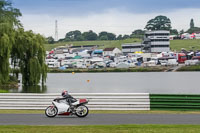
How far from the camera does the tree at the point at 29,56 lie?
56469mm

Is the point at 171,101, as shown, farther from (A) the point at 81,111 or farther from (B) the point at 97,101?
(A) the point at 81,111

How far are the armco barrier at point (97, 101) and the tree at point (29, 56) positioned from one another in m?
32.7

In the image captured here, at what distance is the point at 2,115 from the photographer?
20.7 metres

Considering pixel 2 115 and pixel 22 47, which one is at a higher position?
pixel 22 47

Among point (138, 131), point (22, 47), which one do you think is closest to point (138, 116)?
point (138, 131)

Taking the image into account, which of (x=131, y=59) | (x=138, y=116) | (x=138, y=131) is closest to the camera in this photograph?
(x=138, y=131)

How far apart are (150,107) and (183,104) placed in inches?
63.2

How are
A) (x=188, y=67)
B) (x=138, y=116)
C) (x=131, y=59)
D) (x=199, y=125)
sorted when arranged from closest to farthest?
(x=199, y=125)
(x=138, y=116)
(x=188, y=67)
(x=131, y=59)

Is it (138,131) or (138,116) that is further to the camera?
(138,116)

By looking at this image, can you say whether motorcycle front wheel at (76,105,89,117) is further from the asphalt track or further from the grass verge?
the grass verge

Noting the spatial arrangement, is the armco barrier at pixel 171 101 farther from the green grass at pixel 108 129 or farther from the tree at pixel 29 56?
the tree at pixel 29 56

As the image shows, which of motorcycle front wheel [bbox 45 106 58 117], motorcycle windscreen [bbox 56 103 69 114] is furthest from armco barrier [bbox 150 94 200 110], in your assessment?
motorcycle front wheel [bbox 45 106 58 117]

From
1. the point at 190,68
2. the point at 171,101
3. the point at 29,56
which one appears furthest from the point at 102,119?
the point at 190,68

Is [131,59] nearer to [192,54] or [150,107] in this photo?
[192,54]
